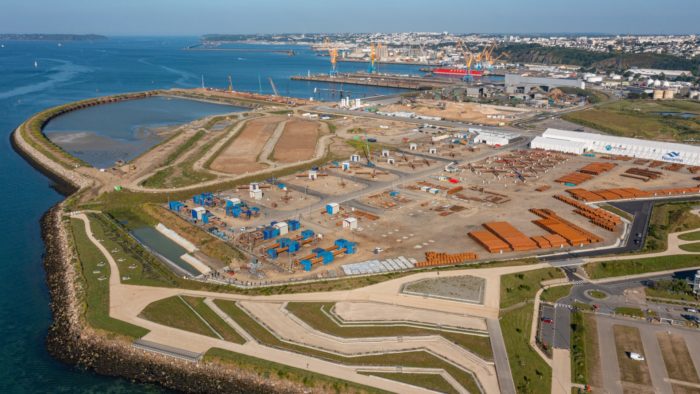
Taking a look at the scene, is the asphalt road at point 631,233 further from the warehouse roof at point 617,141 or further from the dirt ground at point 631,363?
the warehouse roof at point 617,141

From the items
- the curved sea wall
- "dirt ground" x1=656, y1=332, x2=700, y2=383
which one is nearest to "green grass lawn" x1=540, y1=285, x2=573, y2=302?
"dirt ground" x1=656, y1=332, x2=700, y2=383

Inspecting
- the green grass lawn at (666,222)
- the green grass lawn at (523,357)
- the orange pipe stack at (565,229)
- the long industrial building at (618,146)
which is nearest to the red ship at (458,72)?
the long industrial building at (618,146)

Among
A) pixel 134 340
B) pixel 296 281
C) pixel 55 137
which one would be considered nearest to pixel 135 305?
pixel 134 340

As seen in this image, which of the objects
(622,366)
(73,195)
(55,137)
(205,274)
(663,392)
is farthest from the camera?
(55,137)

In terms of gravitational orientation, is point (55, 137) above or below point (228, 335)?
above

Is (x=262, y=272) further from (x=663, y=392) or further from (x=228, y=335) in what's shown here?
(x=663, y=392)

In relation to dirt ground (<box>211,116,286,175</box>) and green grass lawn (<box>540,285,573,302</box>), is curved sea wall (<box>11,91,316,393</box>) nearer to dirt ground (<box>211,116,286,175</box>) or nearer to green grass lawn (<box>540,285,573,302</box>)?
green grass lawn (<box>540,285,573,302</box>)

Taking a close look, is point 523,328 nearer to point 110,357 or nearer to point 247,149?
point 110,357
